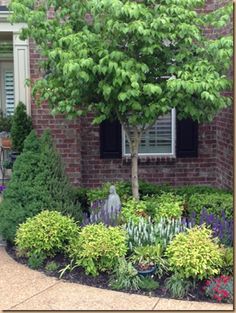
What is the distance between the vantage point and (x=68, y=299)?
4254mm

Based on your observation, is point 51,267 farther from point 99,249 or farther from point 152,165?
point 152,165

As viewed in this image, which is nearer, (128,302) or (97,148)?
(128,302)

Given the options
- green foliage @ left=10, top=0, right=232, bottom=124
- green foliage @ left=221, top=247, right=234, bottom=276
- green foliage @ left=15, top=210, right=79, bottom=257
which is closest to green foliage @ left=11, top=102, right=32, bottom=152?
green foliage @ left=10, top=0, right=232, bottom=124

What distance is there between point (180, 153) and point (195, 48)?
9.25 ft

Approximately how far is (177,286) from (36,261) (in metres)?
1.55

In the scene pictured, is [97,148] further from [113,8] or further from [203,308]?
[203,308]

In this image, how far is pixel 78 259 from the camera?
4930mm

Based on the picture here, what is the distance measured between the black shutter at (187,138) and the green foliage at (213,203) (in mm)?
1688

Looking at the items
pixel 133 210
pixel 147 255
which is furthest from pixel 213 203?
pixel 147 255

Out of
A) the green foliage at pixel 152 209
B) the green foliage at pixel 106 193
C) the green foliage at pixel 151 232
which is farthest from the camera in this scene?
the green foliage at pixel 106 193

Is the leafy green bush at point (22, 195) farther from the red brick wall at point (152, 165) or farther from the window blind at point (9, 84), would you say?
the window blind at point (9, 84)

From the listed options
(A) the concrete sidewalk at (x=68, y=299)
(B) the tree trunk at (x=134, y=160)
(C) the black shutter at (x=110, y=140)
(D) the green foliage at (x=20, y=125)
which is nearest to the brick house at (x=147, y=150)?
(C) the black shutter at (x=110, y=140)

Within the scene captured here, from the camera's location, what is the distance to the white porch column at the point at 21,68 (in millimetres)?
7797

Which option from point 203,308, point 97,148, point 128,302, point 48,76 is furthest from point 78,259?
point 97,148
